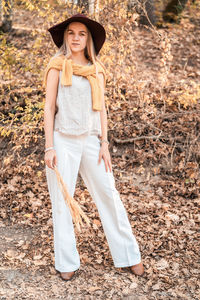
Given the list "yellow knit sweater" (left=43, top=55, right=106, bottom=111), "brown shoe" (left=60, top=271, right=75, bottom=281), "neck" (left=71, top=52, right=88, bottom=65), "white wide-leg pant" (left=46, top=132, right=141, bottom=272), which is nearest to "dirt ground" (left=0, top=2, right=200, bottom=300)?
"brown shoe" (left=60, top=271, right=75, bottom=281)

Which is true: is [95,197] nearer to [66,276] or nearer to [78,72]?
[66,276]

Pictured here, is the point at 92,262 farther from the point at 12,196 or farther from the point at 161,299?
the point at 12,196

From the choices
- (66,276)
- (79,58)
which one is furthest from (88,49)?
(66,276)

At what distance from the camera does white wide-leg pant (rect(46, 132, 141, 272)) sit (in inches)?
128

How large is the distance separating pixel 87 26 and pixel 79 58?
278mm

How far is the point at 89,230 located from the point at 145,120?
89.2 inches

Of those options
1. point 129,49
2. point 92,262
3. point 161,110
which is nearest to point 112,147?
point 161,110

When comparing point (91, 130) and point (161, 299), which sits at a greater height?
point (91, 130)

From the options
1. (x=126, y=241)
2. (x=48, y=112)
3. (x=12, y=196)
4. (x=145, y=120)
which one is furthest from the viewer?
(x=145, y=120)

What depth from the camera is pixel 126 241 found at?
3.47m

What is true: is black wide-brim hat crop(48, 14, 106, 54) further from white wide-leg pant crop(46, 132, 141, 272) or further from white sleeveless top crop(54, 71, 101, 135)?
white wide-leg pant crop(46, 132, 141, 272)

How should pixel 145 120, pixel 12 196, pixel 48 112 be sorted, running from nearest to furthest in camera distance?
pixel 48 112, pixel 12 196, pixel 145 120

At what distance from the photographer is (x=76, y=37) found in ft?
10.3

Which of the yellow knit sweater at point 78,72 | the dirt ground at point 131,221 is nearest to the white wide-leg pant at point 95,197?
the dirt ground at point 131,221
